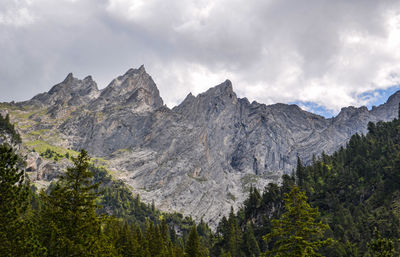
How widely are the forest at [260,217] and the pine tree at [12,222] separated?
0.21 ft

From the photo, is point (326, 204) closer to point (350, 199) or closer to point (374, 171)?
point (350, 199)

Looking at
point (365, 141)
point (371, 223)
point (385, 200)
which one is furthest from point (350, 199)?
point (365, 141)

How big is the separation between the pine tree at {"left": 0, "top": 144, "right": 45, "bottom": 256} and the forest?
7 centimetres

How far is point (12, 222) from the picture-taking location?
2298cm

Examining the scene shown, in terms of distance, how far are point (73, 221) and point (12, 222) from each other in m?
4.48

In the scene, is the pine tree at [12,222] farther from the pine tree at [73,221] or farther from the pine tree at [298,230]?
the pine tree at [298,230]

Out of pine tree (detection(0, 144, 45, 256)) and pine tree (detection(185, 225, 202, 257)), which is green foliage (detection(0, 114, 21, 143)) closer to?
pine tree (detection(185, 225, 202, 257))

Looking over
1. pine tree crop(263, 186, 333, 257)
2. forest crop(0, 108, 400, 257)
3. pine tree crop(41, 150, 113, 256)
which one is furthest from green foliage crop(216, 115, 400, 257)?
pine tree crop(41, 150, 113, 256)

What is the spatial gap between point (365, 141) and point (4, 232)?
142 meters

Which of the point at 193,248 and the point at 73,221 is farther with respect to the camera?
the point at 193,248

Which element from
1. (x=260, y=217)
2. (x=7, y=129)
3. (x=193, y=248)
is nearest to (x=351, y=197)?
(x=260, y=217)

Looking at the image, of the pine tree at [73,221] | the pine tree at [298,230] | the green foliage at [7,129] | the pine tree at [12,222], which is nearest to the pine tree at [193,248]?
the pine tree at [73,221]

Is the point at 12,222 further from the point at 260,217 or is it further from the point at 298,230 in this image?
the point at 260,217

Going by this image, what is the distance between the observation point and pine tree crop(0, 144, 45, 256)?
21.5 m
